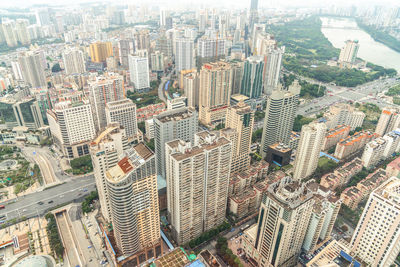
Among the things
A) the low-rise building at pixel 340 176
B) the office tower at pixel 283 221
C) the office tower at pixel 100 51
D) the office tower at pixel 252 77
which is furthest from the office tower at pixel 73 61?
the office tower at pixel 283 221

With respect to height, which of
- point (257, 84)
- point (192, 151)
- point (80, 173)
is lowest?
point (80, 173)

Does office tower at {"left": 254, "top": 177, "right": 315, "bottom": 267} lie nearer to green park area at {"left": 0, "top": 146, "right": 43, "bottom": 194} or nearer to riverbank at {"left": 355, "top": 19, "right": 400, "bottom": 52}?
green park area at {"left": 0, "top": 146, "right": 43, "bottom": 194}

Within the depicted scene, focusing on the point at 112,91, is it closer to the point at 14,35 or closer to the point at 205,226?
the point at 205,226

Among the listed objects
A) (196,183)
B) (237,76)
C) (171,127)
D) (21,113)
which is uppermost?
(171,127)

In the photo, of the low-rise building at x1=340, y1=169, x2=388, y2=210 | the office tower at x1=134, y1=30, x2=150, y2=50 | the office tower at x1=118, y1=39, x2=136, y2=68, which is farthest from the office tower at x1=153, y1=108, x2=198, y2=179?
the office tower at x1=134, y1=30, x2=150, y2=50

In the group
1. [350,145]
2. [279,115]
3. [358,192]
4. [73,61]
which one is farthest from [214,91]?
[73,61]

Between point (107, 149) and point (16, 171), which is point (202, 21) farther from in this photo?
point (107, 149)

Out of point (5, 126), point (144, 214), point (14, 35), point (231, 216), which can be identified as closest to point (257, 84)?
point (231, 216)
